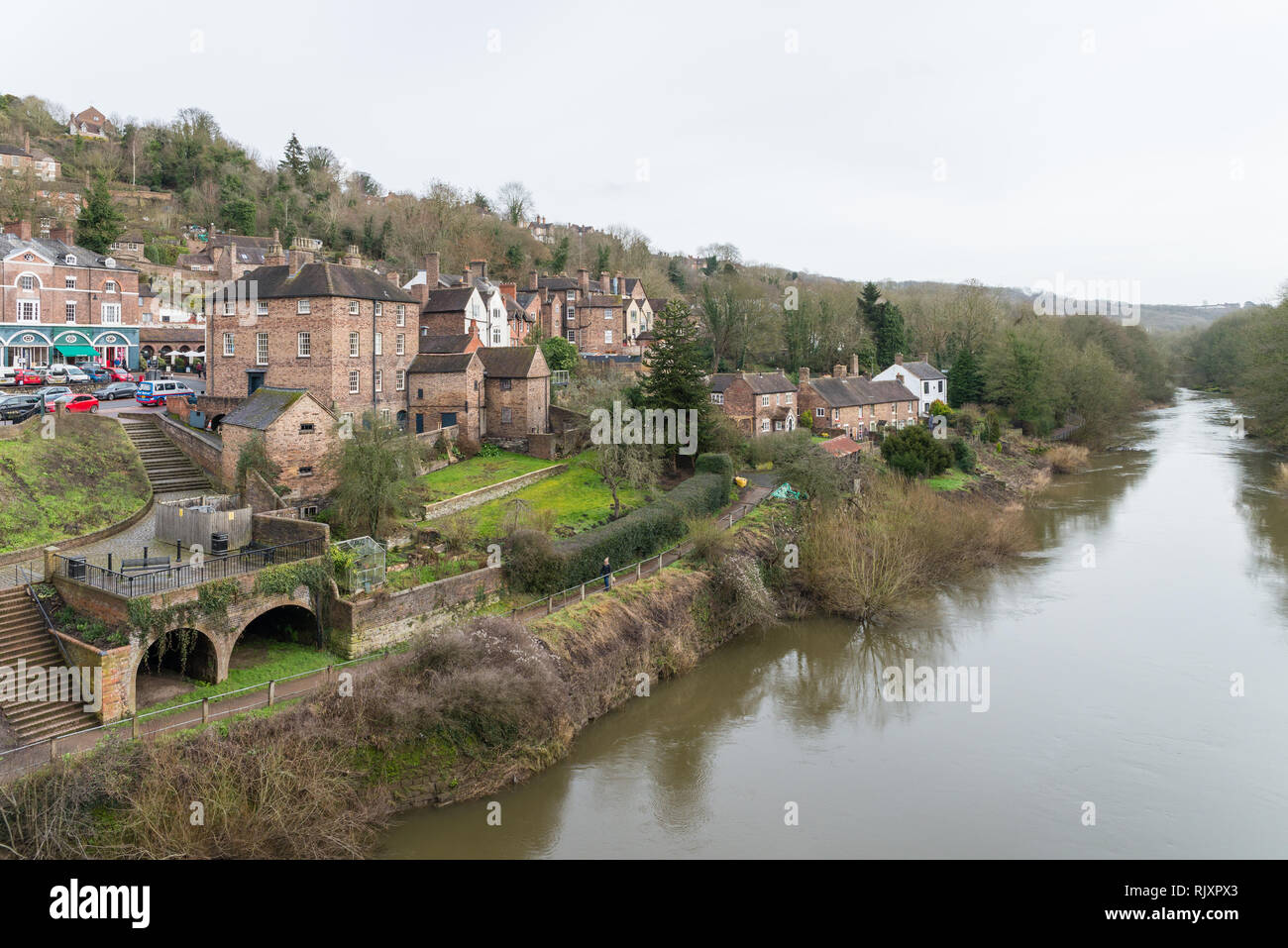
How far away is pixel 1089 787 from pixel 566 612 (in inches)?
475

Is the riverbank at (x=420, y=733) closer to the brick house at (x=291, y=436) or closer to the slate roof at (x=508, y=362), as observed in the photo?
the brick house at (x=291, y=436)

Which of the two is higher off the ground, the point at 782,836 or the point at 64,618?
the point at 64,618

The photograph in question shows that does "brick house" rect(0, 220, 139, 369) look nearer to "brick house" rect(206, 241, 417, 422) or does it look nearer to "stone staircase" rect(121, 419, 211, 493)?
"brick house" rect(206, 241, 417, 422)

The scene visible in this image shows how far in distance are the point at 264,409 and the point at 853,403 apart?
34861mm

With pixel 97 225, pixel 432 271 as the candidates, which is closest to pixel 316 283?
pixel 432 271

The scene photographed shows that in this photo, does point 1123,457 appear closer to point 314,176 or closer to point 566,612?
point 566,612

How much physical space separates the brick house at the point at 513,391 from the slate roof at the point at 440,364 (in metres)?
1.54

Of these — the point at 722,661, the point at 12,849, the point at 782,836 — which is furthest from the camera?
the point at 722,661

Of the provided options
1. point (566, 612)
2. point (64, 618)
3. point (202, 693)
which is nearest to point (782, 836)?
point (566, 612)

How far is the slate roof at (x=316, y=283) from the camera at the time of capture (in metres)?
29.6

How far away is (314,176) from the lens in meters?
78.3

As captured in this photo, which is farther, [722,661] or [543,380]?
[543,380]

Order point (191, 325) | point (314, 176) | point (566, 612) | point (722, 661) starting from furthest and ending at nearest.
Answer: point (314, 176) < point (191, 325) < point (722, 661) < point (566, 612)

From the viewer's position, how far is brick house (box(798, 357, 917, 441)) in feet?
160
